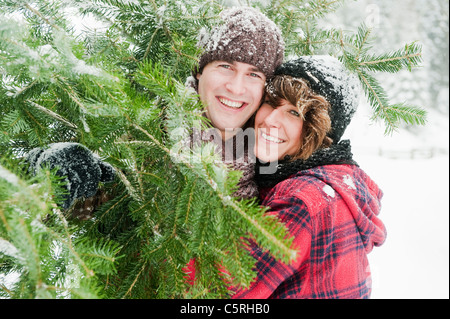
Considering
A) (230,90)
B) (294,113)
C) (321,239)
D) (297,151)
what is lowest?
(321,239)

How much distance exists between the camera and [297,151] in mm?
1767

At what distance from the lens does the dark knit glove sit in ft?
3.08

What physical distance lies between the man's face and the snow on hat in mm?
196

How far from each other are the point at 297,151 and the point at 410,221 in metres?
7.14

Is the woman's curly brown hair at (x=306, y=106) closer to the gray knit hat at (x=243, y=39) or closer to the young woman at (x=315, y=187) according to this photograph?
the young woman at (x=315, y=187)

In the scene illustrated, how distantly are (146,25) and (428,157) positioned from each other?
48.5ft

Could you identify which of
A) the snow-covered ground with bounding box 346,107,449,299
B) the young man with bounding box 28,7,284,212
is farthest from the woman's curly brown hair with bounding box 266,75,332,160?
the snow-covered ground with bounding box 346,107,449,299

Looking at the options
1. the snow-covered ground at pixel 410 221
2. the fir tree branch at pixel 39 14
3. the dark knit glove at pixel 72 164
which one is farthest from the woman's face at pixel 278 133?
the fir tree branch at pixel 39 14

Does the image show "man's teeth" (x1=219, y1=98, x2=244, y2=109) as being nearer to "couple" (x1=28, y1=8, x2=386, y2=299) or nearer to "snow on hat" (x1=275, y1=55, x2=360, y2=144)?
"couple" (x1=28, y1=8, x2=386, y2=299)

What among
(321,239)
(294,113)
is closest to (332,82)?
(294,113)

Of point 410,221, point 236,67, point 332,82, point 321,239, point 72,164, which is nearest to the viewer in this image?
point 72,164

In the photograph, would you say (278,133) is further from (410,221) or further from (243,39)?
(410,221)

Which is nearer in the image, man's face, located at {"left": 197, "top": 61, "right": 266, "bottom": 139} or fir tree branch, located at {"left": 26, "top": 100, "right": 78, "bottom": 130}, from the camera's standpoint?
fir tree branch, located at {"left": 26, "top": 100, "right": 78, "bottom": 130}
